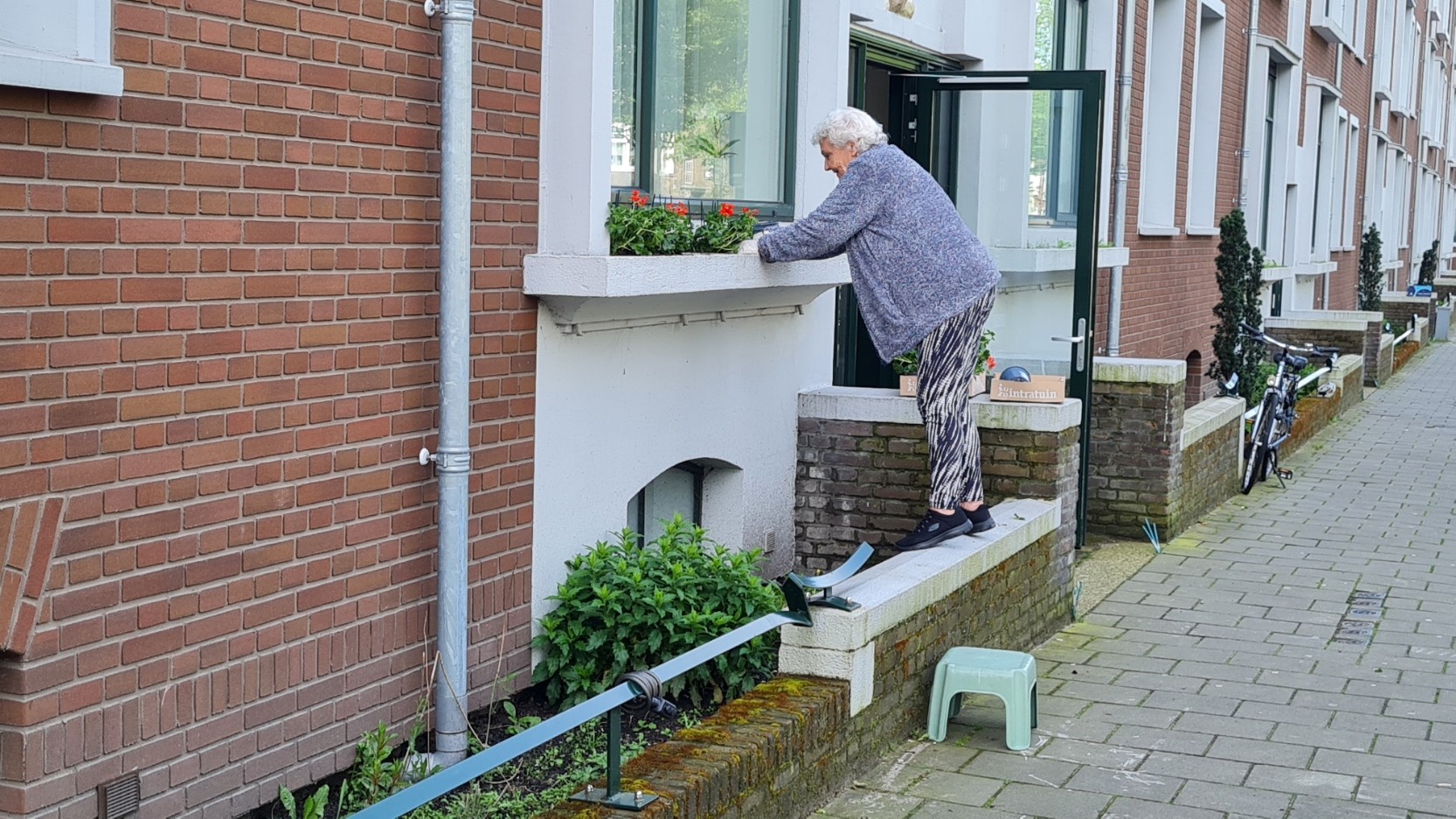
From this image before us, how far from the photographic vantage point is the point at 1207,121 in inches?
658

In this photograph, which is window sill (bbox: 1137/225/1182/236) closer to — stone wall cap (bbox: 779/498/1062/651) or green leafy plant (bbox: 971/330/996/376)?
green leafy plant (bbox: 971/330/996/376)

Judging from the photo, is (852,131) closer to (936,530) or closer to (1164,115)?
(936,530)

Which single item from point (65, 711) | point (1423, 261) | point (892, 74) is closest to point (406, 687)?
point (65, 711)

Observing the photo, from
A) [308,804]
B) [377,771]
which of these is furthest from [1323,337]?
[308,804]

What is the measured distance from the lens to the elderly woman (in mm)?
6344

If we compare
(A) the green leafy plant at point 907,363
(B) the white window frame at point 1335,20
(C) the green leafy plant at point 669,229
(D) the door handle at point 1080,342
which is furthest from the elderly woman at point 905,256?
(B) the white window frame at point 1335,20

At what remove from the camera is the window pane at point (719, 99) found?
650cm

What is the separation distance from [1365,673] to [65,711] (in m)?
5.25

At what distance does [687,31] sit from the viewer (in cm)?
662

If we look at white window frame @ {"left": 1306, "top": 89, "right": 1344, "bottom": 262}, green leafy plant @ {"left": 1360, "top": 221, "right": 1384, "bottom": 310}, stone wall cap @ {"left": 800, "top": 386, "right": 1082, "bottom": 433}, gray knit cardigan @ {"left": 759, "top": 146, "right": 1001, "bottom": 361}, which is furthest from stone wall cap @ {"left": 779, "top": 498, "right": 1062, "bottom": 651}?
green leafy plant @ {"left": 1360, "top": 221, "right": 1384, "bottom": 310}

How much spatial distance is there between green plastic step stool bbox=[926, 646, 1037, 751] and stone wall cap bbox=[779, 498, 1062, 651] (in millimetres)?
235

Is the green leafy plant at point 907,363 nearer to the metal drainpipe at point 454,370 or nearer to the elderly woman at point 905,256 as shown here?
the elderly woman at point 905,256

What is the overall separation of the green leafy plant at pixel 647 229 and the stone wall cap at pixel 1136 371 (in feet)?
14.7

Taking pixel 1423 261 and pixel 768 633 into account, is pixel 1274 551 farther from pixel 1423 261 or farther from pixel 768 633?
pixel 1423 261
